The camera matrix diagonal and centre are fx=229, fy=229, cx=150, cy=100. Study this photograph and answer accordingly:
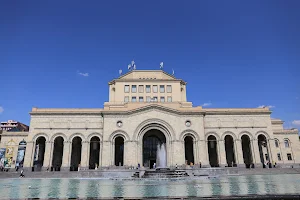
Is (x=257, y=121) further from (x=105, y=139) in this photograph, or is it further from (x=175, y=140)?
(x=105, y=139)

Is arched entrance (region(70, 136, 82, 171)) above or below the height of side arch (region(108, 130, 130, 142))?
below

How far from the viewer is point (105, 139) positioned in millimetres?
37500

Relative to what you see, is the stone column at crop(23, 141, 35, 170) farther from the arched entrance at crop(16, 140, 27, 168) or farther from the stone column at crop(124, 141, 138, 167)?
the stone column at crop(124, 141, 138, 167)

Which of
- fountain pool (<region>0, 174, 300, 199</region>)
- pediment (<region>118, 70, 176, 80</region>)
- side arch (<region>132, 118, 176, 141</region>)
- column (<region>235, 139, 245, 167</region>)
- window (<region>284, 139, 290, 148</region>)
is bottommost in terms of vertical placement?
fountain pool (<region>0, 174, 300, 199</region>)

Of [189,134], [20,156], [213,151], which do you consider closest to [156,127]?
[189,134]

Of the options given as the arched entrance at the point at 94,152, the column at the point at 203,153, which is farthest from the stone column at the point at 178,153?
the arched entrance at the point at 94,152

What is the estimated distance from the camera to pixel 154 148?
41281mm

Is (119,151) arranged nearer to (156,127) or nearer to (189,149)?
(156,127)

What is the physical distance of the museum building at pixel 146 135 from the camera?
37562mm

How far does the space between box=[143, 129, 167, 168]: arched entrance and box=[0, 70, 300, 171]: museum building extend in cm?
17

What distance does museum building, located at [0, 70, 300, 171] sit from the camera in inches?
1479

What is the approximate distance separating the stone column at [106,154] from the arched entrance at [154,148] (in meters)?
6.61

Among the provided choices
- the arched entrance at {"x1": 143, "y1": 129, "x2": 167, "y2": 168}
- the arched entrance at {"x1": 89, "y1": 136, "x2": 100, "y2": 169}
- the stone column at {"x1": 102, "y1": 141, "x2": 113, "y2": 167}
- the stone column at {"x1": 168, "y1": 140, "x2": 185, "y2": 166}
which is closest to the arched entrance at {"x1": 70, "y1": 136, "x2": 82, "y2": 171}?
the arched entrance at {"x1": 89, "y1": 136, "x2": 100, "y2": 169}

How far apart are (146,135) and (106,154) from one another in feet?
25.7
